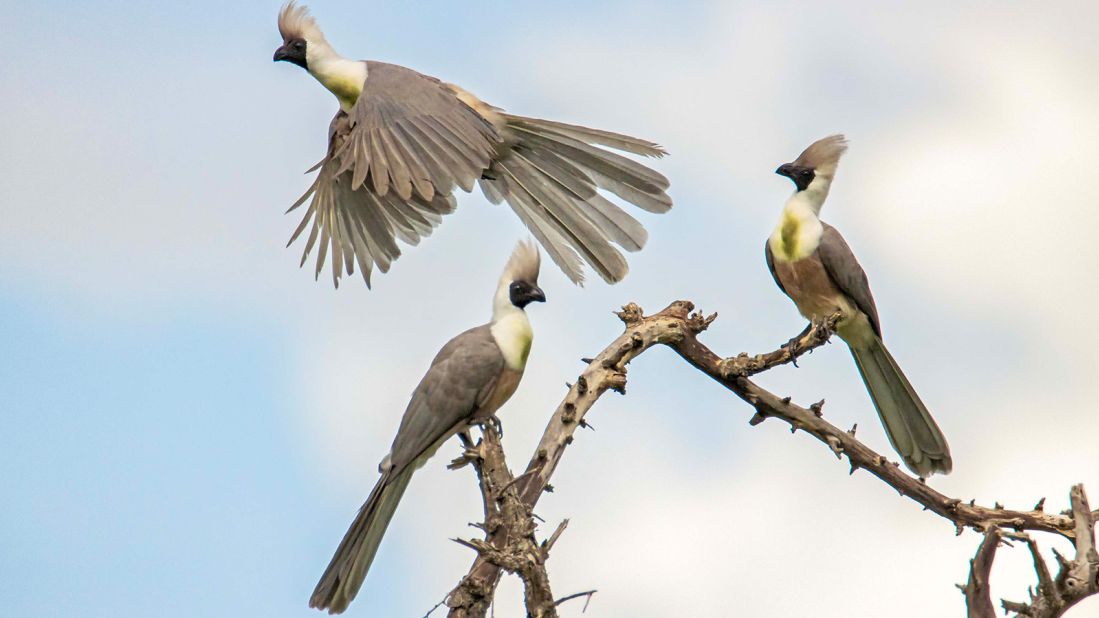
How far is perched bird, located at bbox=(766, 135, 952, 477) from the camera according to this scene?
5.66 meters

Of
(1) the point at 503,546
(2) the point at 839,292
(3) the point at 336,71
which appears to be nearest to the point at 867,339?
(2) the point at 839,292

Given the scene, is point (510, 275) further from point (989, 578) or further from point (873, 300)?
point (989, 578)

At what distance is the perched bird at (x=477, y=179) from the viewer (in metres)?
5.56

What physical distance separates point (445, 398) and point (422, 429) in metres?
0.16

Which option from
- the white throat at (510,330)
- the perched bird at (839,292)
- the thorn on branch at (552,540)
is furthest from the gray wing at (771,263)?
the thorn on branch at (552,540)

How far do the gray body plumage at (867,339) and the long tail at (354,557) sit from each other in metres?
2.12

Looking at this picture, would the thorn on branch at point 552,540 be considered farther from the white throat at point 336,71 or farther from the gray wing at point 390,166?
the white throat at point 336,71

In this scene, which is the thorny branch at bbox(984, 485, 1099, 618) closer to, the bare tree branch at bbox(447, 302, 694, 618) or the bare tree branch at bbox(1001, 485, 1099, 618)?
the bare tree branch at bbox(1001, 485, 1099, 618)

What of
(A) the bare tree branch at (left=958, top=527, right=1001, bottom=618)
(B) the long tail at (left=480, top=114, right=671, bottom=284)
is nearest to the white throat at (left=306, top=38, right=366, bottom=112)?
(B) the long tail at (left=480, top=114, right=671, bottom=284)

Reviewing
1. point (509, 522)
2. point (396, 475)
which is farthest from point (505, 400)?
point (509, 522)

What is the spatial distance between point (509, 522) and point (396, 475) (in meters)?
1.26

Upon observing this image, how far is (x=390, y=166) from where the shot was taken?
5.16m

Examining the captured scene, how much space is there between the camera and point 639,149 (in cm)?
574

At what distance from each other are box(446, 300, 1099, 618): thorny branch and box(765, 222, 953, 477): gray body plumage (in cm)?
32
